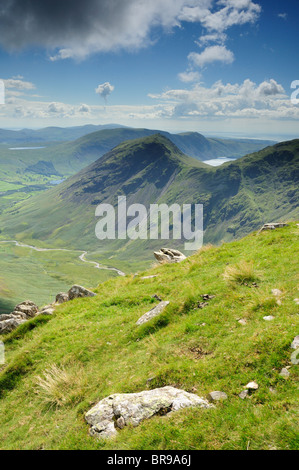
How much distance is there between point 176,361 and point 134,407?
2.60 meters

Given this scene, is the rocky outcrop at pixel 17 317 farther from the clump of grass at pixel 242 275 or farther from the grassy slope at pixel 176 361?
the clump of grass at pixel 242 275

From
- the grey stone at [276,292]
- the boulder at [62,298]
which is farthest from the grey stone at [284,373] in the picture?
the boulder at [62,298]

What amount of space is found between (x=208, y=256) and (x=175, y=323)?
1033 cm

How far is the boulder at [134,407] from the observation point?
807 centimetres

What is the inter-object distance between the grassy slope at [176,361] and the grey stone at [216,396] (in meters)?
0.17

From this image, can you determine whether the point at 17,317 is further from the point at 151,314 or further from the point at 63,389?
the point at 151,314

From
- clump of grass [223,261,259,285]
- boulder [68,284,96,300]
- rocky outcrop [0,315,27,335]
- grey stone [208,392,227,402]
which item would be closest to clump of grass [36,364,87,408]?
grey stone [208,392,227,402]

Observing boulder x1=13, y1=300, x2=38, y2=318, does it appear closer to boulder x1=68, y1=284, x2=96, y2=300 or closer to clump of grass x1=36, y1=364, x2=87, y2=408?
boulder x1=68, y1=284, x2=96, y2=300

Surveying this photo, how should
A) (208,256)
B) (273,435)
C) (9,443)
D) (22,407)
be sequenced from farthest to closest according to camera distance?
(208,256)
(22,407)
(9,443)
(273,435)

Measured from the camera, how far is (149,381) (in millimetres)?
9898

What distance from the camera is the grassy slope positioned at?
7.05 m

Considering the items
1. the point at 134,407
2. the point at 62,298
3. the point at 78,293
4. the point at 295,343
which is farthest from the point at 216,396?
the point at 62,298
